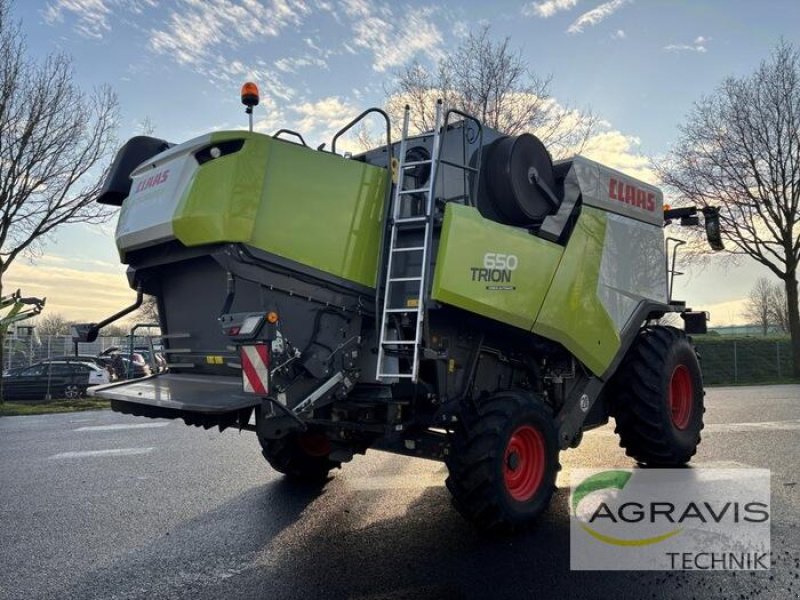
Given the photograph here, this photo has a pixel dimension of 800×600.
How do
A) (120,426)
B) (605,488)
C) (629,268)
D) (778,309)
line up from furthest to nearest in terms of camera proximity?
(778,309)
(120,426)
(629,268)
(605,488)

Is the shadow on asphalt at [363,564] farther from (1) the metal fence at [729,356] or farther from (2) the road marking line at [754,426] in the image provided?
(1) the metal fence at [729,356]

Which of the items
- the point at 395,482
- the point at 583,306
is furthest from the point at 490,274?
the point at 395,482

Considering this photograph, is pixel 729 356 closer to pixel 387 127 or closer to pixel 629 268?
pixel 629 268

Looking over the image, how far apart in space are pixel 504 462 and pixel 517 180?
2.15 metres

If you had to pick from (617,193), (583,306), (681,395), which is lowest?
(681,395)

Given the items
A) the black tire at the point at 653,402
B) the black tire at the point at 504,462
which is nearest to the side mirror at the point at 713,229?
the black tire at the point at 653,402

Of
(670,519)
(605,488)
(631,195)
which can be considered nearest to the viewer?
(670,519)

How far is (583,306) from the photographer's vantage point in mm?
5285

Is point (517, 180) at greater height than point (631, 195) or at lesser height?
lesser

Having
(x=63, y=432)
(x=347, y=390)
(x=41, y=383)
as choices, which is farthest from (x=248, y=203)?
(x=41, y=383)

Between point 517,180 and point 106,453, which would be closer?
point 517,180

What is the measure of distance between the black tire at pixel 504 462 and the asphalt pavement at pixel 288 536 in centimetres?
21

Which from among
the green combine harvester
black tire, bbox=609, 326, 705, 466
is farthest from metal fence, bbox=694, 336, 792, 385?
the green combine harvester

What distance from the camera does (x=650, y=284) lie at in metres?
6.43
